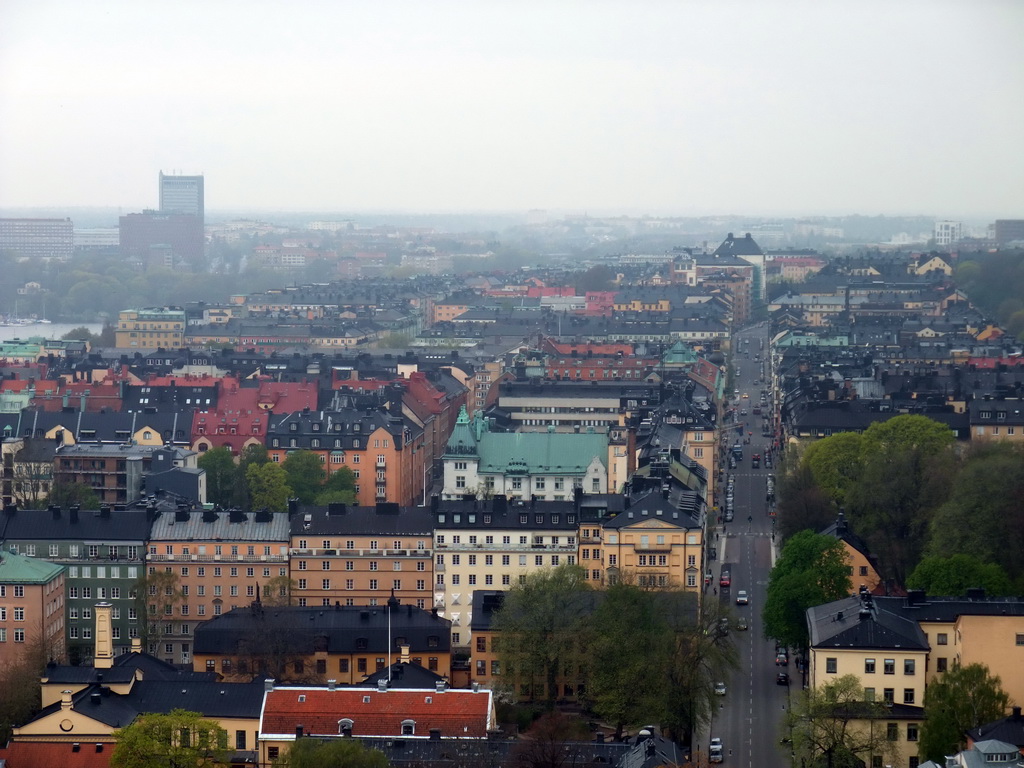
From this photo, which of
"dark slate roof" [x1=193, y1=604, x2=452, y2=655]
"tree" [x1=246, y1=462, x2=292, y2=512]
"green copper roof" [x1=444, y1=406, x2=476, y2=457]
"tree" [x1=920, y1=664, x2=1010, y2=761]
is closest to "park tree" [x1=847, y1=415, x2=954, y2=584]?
"green copper roof" [x1=444, y1=406, x2=476, y2=457]

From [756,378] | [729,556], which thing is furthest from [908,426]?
[756,378]

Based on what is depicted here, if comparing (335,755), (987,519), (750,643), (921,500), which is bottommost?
(750,643)

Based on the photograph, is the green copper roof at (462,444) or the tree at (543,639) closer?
the tree at (543,639)

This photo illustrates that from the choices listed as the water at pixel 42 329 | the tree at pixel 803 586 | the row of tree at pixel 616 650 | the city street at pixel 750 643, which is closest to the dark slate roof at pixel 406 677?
the row of tree at pixel 616 650

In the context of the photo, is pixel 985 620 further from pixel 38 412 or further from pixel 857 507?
pixel 38 412

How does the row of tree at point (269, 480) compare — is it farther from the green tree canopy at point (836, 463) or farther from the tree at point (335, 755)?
the tree at point (335, 755)

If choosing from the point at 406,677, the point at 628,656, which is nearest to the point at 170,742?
the point at 406,677

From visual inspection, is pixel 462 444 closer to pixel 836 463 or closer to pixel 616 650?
pixel 836 463
